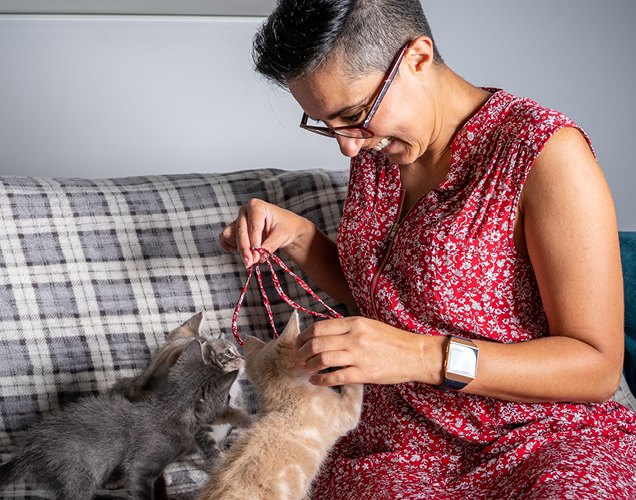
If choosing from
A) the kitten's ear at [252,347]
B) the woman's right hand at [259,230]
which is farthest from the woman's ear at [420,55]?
the kitten's ear at [252,347]

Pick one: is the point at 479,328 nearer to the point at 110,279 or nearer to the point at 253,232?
the point at 253,232

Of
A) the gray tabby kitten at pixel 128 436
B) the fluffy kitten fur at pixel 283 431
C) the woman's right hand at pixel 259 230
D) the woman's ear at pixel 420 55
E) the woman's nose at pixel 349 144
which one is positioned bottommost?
the gray tabby kitten at pixel 128 436

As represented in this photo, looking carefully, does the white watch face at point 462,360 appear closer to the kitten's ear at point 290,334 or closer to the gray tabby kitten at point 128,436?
the kitten's ear at point 290,334

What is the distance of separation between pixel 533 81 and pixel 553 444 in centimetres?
175

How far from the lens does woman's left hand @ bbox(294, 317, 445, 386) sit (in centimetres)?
86

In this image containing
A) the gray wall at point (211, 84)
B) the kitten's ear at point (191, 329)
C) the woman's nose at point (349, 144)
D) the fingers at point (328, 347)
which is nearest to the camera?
the fingers at point (328, 347)

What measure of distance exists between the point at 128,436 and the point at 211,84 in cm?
133

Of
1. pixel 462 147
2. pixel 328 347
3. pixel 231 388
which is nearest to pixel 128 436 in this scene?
pixel 231 388

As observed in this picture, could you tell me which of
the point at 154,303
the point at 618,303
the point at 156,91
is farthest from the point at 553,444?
the point at 156,91

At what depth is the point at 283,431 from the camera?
3.06 feet

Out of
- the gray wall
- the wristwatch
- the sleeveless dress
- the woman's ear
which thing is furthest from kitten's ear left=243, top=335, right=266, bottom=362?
the gray wall

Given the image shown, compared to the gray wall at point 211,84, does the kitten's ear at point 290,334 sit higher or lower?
lower

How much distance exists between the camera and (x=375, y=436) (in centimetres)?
115

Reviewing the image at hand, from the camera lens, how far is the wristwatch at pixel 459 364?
879mm
